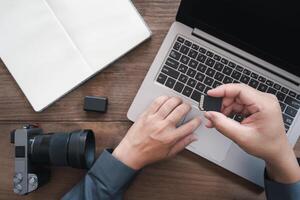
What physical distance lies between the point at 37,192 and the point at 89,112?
20 centimetres

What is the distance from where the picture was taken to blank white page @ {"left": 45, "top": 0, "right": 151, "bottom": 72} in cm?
80

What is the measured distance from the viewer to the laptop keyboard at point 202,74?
76cm

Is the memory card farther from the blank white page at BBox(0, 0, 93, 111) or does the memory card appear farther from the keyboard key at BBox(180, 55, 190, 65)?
the blank white page at BBox(0, 0, 93, 111)

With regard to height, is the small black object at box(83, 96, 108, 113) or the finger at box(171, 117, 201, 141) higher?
the finger at box(171, 117, 201, 141)

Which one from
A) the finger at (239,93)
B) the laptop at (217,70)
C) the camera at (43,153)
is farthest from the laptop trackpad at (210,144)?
the camera at (43,153)

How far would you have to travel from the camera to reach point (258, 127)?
2.19ft

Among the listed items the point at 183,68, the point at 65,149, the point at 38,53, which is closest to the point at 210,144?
the point at 183,68

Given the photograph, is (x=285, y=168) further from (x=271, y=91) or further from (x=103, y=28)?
(x=103, y=28)

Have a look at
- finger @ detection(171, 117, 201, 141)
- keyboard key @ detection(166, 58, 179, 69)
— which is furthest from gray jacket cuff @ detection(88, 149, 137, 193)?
keyboard key @ detection(166, 58, 179, 69)

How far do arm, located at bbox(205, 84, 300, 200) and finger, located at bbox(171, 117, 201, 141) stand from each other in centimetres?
4

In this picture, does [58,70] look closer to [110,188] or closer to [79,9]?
[79,9]

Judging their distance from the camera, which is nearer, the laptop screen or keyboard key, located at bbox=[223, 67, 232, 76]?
the laptop screen

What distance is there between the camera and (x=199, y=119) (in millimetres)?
753

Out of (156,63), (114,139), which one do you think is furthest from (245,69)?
(114,139)
